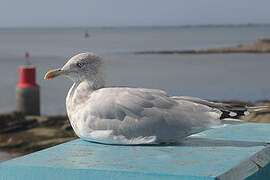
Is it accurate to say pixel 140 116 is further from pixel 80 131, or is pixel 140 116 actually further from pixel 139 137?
pixel 80 131

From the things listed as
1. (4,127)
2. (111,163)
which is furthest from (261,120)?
(4,127)

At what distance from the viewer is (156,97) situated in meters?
2.55

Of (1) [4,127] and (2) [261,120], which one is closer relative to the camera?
(2) [261,120]

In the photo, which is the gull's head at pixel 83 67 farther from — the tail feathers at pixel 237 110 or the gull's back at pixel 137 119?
the tail feathers at pixel 237 110

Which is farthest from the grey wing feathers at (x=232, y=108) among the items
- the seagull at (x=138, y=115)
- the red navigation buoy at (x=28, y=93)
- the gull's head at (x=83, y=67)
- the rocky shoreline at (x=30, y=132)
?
the red navigation buoy at (x=28, y=93)

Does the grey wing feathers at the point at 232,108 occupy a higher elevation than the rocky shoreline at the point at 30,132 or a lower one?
higher

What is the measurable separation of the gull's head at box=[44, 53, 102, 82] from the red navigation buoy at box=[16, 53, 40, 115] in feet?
22.8

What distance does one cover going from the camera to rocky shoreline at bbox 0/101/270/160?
23.0ft

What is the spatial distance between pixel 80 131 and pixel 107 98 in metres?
0.20

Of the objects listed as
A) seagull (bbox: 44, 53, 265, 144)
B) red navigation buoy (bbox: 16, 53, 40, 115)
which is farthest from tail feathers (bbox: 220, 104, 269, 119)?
red navigation buoy (bbox: 16, 53, 40, 115)

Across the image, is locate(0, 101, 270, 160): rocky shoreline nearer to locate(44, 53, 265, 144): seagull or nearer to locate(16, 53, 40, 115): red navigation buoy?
locate(16, 53, 40, 115): red navigation buoy

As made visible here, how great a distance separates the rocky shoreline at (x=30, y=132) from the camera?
23.0 feet

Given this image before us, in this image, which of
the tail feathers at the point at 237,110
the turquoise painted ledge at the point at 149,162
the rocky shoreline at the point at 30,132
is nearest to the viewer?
the turquoise painted ledge at the point at 149,162

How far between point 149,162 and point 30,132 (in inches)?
234
